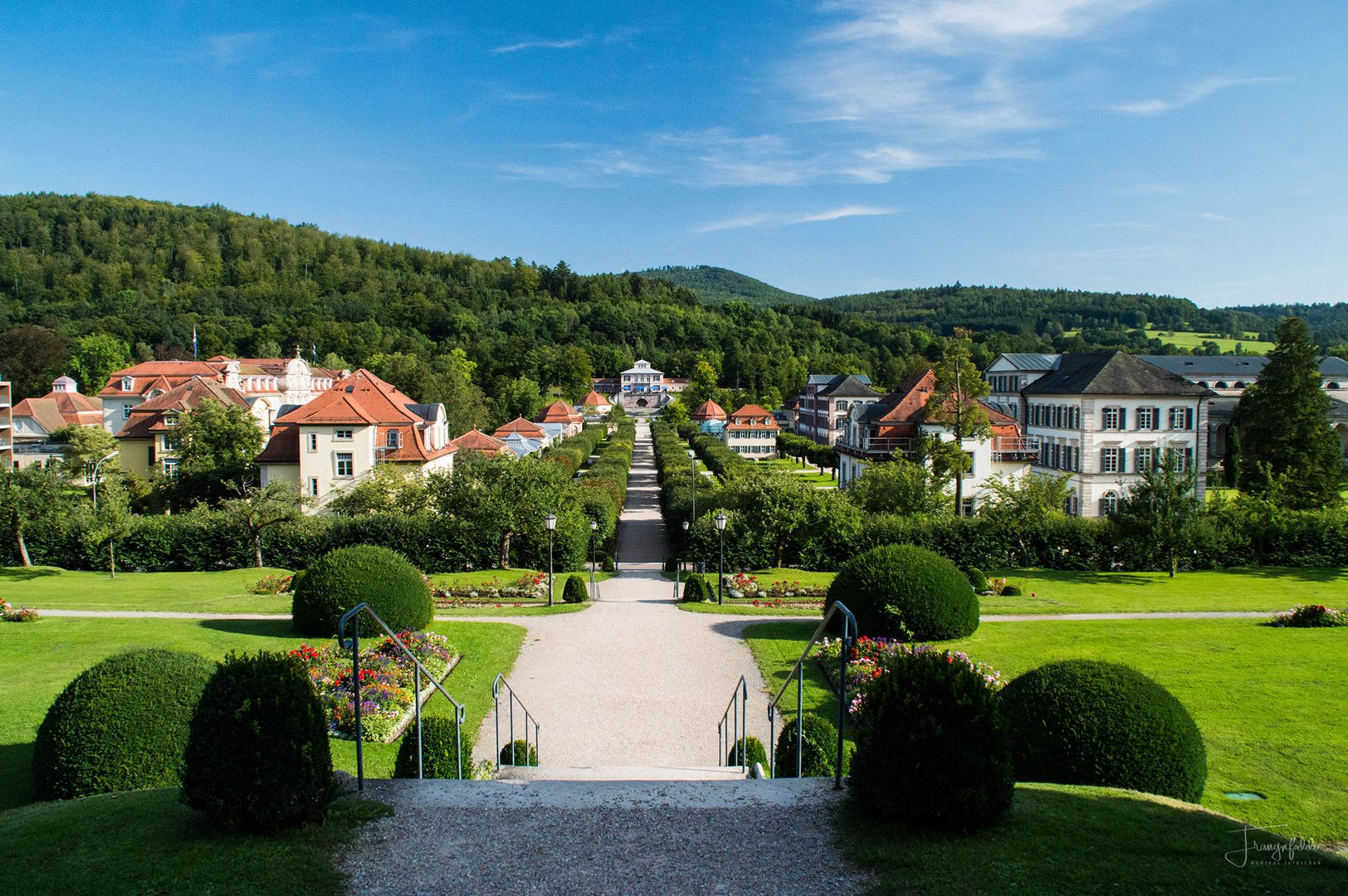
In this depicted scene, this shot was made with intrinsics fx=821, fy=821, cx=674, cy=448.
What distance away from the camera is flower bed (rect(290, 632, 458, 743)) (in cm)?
1356

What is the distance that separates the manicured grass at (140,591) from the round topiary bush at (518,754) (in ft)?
45.2

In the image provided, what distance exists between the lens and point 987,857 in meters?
6.71

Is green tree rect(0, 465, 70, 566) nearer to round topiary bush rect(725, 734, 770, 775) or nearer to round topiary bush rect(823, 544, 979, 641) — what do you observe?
round topiary bush rect(823, 544, 979, 641)

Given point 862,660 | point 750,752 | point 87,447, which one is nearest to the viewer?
point 750,752

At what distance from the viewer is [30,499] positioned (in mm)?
28500

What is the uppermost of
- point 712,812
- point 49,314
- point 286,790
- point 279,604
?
point 49,314

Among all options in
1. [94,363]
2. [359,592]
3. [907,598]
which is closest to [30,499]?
[359,592]

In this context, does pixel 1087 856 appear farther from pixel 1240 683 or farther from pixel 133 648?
pixel 133 648

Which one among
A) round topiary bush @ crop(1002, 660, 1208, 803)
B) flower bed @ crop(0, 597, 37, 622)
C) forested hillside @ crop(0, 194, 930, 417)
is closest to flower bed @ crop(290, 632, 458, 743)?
flower bed @ crop(0, 597, 37, 622)

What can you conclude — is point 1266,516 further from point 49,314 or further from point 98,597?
point 49,314

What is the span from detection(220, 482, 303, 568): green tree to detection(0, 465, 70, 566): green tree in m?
5.38

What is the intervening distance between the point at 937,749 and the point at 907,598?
11.4m

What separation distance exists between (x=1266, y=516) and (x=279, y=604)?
34.1 metres

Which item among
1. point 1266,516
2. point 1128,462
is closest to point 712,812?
point 1266,516
